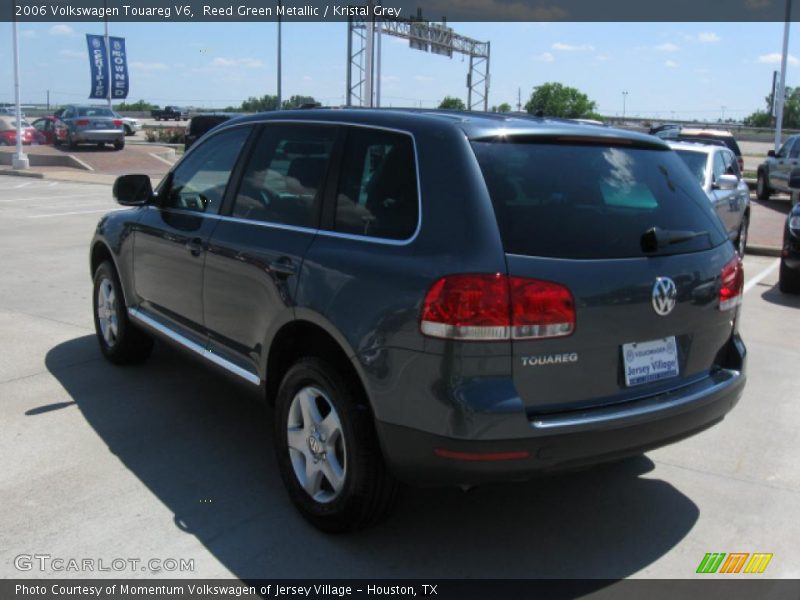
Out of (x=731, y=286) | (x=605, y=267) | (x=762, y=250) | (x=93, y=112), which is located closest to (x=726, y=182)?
(x=762, y=250)

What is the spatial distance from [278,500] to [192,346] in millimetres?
1162

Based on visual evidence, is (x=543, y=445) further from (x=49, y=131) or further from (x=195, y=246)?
(x=49, y=131)

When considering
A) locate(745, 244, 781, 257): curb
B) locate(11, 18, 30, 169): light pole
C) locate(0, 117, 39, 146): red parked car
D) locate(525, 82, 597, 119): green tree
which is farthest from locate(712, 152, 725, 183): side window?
locate(525, 82, 597, 119): green tree

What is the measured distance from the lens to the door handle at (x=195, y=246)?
14.7 ft

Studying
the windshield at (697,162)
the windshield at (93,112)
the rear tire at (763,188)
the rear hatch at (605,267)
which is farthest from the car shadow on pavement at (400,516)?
the windshield at (93,112)

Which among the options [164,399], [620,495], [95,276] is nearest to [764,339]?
[620,495]

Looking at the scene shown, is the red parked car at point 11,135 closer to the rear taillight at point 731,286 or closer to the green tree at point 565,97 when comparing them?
the rear taillight at point 731,286

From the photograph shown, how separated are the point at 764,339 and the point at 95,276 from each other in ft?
18.2

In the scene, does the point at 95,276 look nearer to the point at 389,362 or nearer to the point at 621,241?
the point at 389,362

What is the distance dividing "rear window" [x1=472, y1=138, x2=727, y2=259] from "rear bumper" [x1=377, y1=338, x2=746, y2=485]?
2.05 feet

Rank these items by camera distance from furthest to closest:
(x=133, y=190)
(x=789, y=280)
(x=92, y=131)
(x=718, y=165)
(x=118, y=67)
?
1. (x=118, y=67)
2. (x=92, y=131)
3. (x=718, y=165)
4. (x=789, y=280)
5. (x=133, y=190)

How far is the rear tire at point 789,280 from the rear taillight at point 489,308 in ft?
23.2

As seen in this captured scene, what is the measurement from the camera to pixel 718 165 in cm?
1055

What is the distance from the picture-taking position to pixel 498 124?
3.43 m
